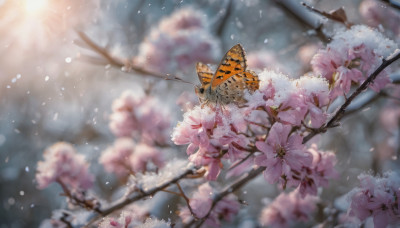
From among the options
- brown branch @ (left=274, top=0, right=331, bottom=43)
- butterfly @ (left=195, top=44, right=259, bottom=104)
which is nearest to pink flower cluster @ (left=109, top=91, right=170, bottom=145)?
brown branch @ (left=274, top=0, right=331, bottom=43)

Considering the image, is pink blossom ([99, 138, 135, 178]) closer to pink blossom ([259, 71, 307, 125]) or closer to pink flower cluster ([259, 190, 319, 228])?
pink flower cluster ([259, 190, 319, 228])

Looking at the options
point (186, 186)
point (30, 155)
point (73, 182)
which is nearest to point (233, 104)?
point (186, 186)

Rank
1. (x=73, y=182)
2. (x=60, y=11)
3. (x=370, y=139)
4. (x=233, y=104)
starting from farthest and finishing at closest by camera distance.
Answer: (x=370, y=139) → (x=60, y=11) → (x=73, y=182) → (x=233, y=104)

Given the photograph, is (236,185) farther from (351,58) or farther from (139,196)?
(351,58)

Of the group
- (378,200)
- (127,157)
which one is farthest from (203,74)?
(127,157)

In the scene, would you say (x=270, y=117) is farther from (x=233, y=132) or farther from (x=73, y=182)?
(x=73, y=182)

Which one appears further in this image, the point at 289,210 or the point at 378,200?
the point at 289,210

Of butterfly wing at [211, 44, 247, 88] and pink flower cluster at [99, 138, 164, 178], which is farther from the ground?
butterfly wing at [211, 44, 247, 88]
